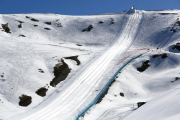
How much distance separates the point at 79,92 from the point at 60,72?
23.1ft

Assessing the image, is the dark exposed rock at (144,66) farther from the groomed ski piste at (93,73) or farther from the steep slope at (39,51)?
Result: the steep slope at (39,51)

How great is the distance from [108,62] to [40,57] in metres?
12.8

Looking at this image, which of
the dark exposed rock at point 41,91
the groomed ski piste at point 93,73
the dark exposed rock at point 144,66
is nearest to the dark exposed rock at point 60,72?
the groomed ski piste at point 93,73

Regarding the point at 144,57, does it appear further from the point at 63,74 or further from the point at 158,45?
the point at 63,74

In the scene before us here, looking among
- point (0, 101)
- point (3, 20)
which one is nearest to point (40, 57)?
point (0, 101)

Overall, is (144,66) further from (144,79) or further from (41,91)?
(41,91)

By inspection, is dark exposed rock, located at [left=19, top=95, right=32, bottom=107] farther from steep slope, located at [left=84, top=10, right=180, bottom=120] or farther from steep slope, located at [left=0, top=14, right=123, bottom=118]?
steep slope, located at [left=84, top=10, right=180, bottom=120]

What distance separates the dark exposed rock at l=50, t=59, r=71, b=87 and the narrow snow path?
2638mm

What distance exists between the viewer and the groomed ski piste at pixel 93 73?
1919cm

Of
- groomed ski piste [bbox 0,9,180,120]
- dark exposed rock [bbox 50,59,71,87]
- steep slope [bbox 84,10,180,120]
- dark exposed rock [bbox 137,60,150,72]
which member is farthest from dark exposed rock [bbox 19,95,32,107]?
dark exposed rock [bbox 137,60,150,72]

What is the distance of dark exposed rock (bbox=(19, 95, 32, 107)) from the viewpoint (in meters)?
21.8

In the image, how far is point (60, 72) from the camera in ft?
97.9

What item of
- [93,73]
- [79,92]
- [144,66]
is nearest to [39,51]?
[93,73]

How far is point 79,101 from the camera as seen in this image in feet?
71.6
